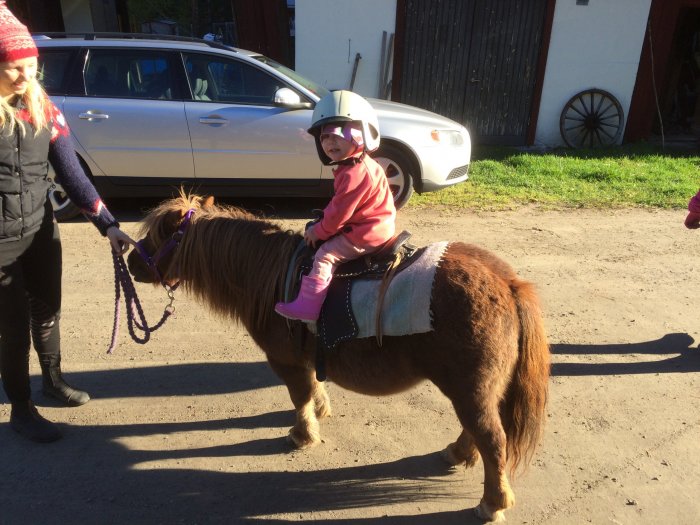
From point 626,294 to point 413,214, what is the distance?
8.93 feet

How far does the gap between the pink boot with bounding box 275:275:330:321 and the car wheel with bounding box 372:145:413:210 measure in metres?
4.16

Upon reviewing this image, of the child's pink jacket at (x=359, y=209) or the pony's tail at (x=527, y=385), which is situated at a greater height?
the child's pink jacket at (x=359, y=209)

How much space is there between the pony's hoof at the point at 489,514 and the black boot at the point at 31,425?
2.45 meters

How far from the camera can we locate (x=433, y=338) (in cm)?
242

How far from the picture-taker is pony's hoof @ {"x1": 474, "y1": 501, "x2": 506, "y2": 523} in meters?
2.61

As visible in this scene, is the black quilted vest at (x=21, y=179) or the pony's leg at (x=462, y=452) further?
the pony's leg at (x=462, y=452)

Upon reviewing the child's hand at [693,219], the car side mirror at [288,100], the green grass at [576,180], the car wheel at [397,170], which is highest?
the car side mirror at [288,100]

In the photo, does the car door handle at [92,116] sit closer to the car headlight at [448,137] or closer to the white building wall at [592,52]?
the car headlight at [448,137]

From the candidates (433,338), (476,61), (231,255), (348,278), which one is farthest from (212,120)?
(476,61)

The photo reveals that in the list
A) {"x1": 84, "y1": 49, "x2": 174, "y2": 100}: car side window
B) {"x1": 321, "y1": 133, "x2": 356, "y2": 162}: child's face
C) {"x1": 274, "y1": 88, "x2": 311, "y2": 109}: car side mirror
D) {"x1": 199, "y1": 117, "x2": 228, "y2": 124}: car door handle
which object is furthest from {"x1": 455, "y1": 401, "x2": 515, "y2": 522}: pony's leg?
{"x1": 84, "y1": 49, "x2": 174, "y2": 100}: car side window

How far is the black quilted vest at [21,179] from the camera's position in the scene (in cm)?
253

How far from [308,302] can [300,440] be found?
1.00m

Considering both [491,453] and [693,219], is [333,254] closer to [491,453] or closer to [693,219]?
[491,453]

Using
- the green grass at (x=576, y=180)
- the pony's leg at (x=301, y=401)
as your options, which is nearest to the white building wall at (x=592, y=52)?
the green grass at (x=576, y=180)
